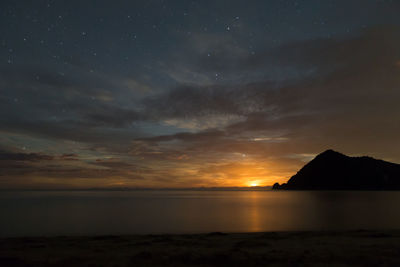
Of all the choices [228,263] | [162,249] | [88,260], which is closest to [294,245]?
[228,263]

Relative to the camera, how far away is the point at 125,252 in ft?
61.1

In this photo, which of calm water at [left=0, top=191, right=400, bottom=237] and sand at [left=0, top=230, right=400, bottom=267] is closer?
sand at [left=0, top=230, right=400, bottom=267]

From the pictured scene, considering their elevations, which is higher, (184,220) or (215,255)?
A: (215,255)

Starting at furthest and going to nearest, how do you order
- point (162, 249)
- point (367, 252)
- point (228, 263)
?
1. point (162, 249)
2. point (367, 252)
3. point (228, 263)

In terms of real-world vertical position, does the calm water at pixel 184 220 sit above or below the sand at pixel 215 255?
below

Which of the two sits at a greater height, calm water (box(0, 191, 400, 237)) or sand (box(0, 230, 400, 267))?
sand (box(0, 230, 400, 267))

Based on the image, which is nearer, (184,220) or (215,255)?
(215,255)

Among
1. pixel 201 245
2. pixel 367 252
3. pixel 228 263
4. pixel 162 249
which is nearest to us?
pixel 228 263

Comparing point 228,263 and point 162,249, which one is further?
point 162,249

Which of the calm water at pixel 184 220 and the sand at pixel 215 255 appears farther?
the calm water at pixel 184 220

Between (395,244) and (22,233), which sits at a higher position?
(395,244)

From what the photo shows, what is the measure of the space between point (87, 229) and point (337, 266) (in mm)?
37576

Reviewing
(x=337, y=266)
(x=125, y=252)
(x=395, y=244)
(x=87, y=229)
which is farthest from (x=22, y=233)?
(x=395, y=244)

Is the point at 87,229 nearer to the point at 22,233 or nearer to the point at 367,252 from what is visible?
the point at 22,233
